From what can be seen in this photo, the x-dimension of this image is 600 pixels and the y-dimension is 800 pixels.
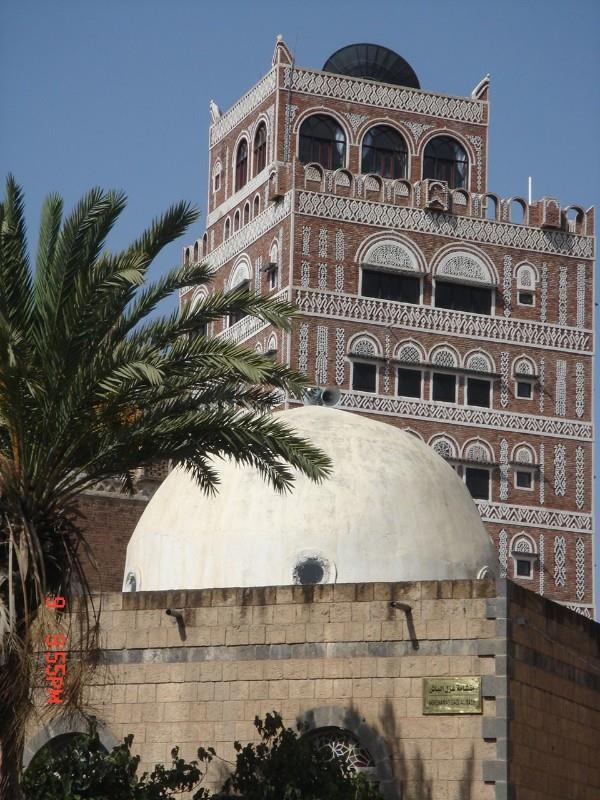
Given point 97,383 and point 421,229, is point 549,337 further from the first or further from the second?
point 97,383

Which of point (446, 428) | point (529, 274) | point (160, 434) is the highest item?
point (529, 274)

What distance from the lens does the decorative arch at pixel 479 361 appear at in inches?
2384

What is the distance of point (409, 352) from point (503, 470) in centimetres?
489

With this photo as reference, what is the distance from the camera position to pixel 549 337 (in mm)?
62219

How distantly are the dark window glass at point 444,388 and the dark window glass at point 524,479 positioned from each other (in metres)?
3.28

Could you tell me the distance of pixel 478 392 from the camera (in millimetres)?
60750

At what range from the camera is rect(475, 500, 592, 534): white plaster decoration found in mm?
60000

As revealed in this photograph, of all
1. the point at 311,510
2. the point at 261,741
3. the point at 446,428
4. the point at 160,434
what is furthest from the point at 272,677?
the point at 446,428

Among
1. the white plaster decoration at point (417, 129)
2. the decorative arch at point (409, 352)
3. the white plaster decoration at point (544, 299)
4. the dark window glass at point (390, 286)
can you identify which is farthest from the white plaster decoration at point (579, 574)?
the white plaster decoration at point (417, 129)

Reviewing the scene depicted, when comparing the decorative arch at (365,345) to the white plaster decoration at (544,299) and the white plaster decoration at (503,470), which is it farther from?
the white plaster decoration at (544,299)

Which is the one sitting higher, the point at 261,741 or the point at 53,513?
the point at 53,513

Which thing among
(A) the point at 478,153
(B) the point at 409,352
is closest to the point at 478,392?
(B) the point at 409,352

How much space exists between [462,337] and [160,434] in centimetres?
3969

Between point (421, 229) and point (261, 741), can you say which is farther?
point (421, 229)
